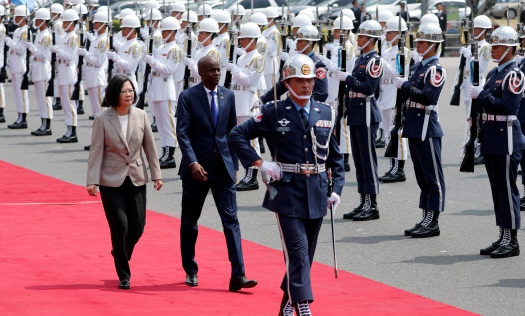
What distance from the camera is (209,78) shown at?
937cm

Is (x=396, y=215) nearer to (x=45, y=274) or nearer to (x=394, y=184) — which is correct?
(x=394, y=184)

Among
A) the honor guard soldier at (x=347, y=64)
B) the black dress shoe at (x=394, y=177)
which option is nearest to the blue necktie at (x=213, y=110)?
the black dress shoe at (x=394, y=177)

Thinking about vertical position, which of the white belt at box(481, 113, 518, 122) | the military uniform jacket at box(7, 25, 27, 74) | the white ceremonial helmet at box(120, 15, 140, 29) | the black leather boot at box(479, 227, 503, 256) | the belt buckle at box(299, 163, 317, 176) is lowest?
the black leather boot at box(479, 227, 503, 256)

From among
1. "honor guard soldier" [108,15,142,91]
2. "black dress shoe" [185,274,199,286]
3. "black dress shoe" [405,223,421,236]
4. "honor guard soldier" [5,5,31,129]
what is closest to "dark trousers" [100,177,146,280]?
"black dress shoe" [185,274,199,286]

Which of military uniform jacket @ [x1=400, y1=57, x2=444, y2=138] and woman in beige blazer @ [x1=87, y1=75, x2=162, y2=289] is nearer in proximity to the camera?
woman in beige blazer @ [x1=87, y1=75, x2=162, y2=289]

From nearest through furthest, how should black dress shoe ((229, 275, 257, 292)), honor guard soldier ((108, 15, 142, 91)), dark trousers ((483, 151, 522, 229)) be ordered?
1. black dress shoe ((229, 275, 257, 292))
2. dark trousers ((483, 151, 522, 229))
3. honor guard soldier ((108, 15, 142, 91))

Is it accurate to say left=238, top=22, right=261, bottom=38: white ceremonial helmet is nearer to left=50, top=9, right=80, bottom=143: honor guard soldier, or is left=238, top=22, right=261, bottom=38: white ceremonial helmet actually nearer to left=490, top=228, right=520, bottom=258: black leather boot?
left=50, top=9, right=80, bottom=143: honor guard soldier

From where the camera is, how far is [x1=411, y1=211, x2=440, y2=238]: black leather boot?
37.3 feet

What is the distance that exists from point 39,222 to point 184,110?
3336 millimetres

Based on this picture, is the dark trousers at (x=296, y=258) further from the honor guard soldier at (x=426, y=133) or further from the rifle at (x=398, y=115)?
the rifle at (x=398, y=115)

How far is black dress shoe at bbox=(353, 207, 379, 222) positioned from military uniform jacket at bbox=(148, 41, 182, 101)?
4562mm

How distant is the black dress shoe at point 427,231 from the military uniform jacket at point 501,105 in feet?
3.73

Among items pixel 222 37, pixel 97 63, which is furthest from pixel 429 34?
pixel 97 63

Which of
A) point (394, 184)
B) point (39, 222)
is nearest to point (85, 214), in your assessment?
point (39, 222)
